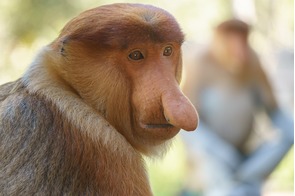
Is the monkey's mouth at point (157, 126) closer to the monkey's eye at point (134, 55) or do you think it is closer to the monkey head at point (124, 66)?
the monkey head at point (124, 66)

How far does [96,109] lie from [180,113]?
1.40 ft

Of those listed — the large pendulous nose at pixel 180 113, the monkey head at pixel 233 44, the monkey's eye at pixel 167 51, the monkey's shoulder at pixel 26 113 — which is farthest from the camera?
the monkey head at pixel 233 44

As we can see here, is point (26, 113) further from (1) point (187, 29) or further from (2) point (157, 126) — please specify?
(1) point (187, 29)

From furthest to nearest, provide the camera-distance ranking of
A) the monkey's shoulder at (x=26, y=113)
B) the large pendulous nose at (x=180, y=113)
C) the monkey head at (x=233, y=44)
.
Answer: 1. the monkey head at (x=233, y=44)
2. the monkey's shoulder at (x=26, y=113)
3. the large pendulous nose at (x=180, y=113)

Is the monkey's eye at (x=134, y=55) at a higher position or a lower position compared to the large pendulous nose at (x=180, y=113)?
higher

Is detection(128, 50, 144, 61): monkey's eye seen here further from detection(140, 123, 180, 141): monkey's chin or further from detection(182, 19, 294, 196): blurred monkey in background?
detection(182, 19, 294, 196): blurred monkey in background

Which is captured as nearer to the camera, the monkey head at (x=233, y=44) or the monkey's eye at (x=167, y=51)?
the monkey's eye at (x=167, y=51)

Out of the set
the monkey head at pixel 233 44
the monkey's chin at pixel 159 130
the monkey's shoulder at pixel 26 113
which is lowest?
the monkey's shoulder at pixel 26 113

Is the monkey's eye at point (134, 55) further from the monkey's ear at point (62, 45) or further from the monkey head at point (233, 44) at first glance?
the monkey head at point (233, 44)

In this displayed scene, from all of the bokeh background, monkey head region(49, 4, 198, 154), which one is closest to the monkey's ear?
monkey head region(49, 4, 198, 154)

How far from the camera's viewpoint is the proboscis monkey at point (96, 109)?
304 centimetres

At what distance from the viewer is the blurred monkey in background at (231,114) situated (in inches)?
314

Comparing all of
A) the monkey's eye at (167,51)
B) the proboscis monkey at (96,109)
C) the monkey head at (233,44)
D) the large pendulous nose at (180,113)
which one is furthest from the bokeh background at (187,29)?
the large pendulous nose at (180,113)

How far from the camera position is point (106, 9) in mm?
3152
